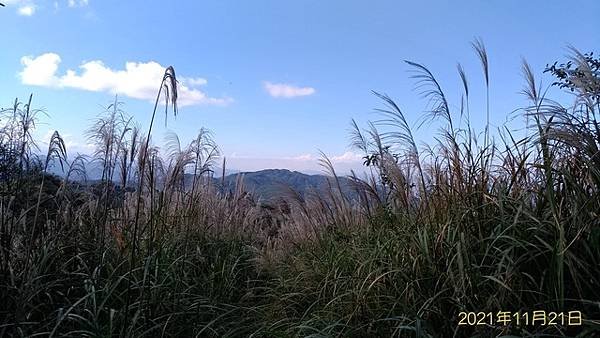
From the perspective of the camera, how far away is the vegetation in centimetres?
199

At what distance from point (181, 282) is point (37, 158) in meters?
1.30

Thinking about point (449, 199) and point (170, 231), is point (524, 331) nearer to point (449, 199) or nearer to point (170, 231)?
point (449, 199)

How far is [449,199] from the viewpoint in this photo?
2.51 m

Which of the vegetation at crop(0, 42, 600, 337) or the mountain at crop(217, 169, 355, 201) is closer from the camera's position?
the vegetation at crop(0, 42, 600, 337)

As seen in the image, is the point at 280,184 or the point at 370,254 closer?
the point at 370,254

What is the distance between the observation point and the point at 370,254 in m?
2.92

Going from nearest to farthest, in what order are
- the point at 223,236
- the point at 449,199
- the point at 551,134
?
the point at 551,134 < the point at 449,199 < the point at 223,236

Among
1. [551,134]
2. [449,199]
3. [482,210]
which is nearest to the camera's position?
[551,134]

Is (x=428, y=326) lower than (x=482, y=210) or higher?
lower

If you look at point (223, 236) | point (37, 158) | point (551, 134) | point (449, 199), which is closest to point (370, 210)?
point (449, 199)

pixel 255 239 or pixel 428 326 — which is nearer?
pixel 428 326


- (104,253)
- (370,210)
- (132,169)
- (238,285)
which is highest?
(132,169)

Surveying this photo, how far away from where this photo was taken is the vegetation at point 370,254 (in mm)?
1993

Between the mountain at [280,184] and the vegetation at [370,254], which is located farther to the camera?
the mountain at [280,184]
